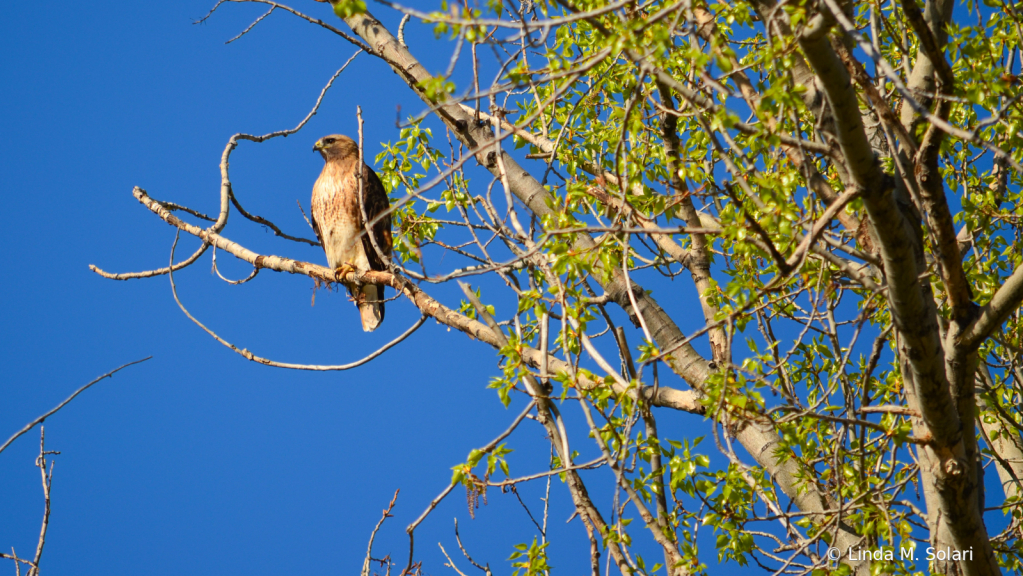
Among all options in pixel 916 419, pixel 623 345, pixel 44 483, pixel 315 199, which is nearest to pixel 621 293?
pixel 623 345

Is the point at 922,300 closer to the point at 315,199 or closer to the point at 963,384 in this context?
the point at 963,384

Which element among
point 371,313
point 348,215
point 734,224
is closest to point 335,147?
point 348,215

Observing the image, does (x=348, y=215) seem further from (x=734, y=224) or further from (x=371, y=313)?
(x=734, y=224)

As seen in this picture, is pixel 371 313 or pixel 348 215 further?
pixel 371 313

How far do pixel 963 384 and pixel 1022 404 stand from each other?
1.16 meters

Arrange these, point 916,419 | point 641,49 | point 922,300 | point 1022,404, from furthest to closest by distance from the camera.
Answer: point 1022,404 < point 916,419 < point 922,300 < point 641,49

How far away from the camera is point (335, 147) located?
Result: 595 centimetres

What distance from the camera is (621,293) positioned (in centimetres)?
341

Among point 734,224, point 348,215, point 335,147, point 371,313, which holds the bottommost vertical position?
point 734,224

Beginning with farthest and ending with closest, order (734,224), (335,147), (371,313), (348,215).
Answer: (335,147), (371,313), (348,215), (734,224)

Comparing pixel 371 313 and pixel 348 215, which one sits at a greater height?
pixel 348 215

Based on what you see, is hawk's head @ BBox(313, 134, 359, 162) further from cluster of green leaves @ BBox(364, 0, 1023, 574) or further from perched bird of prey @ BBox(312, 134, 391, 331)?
cluster of green leaves @ BBox(364, 0, 1023, 574)

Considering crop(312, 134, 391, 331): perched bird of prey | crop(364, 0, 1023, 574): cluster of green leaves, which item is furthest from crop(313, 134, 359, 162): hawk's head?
crop(364, 0, 1023, 574): cluster of green leaves

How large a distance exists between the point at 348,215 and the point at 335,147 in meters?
0.82
